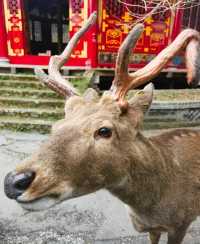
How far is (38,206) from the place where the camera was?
6.08ft

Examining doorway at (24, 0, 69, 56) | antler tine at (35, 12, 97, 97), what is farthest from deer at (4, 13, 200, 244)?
doorway at (24, 0, 69, 56)

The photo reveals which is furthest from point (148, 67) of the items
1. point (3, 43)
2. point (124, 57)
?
point (3, 43)

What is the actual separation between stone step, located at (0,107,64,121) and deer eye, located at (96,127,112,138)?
529 centimetres

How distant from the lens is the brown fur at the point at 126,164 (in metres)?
1.91

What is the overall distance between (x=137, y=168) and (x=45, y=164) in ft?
2.49

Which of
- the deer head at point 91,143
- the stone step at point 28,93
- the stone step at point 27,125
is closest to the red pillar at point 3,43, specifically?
the stone step at point 28,93

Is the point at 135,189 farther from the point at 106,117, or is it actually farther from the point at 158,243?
the point at 158,243

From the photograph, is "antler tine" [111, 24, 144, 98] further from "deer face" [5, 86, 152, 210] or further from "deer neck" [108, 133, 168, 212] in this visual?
"deer neck" [108, 133, 168, 212]

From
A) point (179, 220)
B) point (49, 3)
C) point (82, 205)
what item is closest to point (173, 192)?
point (179, 220)

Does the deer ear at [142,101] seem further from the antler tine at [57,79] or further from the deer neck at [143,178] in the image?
the antler tine at [57,79]

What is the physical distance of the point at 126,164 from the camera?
2.22 metres

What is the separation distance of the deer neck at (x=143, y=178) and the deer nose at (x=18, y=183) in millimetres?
694

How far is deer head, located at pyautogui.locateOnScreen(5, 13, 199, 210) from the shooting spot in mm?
1831

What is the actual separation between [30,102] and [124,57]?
5593 mm
